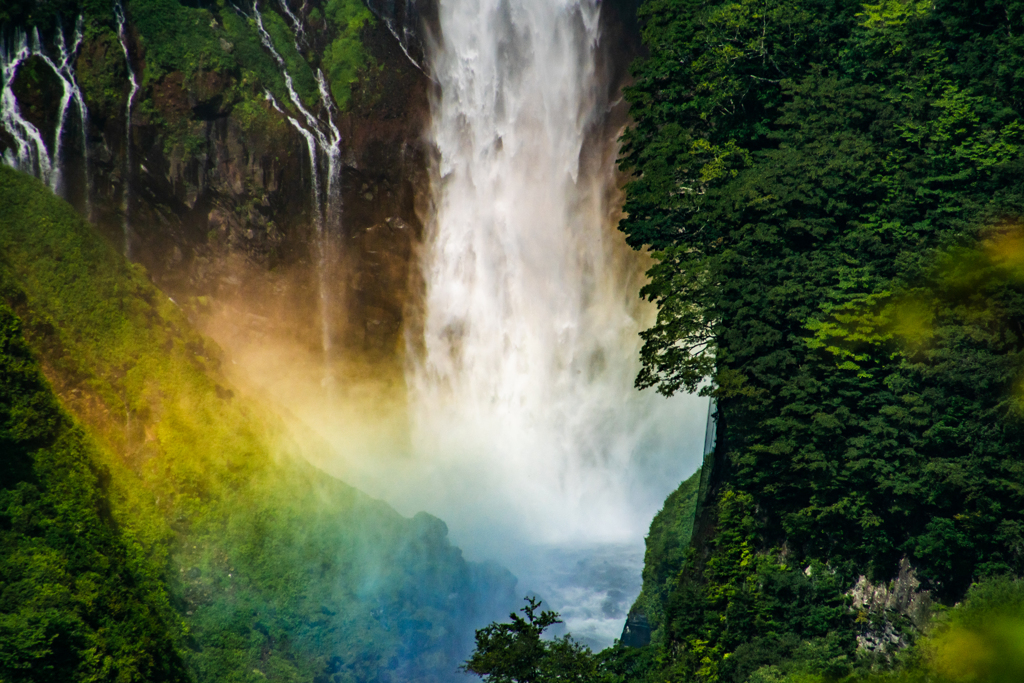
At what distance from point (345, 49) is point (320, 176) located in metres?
7.21

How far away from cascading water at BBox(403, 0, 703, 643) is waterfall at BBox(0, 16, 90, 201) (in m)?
17.1

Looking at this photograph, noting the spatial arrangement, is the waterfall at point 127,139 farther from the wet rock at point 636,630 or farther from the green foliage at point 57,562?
the wet rock at point 636,630

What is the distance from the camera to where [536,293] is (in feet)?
172

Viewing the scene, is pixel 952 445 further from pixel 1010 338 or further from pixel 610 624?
pixel 610 624

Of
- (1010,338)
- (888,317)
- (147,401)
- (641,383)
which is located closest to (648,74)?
(641,383)

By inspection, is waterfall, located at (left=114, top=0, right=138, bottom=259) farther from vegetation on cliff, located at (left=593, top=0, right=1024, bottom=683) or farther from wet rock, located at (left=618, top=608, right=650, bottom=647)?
wet rock, located at (left=618, top=608, right=650, bottom=647)

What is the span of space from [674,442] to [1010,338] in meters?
34.9

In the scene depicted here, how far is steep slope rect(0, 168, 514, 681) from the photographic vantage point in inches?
1160

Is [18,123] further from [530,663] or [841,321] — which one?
[841,321]

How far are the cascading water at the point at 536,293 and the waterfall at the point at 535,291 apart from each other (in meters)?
0.07

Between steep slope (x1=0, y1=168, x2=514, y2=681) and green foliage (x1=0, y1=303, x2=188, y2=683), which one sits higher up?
steep slope (x1=0, y1=168, x2=514, y2=681)

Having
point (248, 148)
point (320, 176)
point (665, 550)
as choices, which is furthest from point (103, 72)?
point (665, 550)

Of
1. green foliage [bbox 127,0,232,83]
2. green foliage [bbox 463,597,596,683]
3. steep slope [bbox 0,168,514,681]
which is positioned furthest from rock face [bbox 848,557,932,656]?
green foliage [bbox 127,0,232,83]

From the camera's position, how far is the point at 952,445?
760 inches
